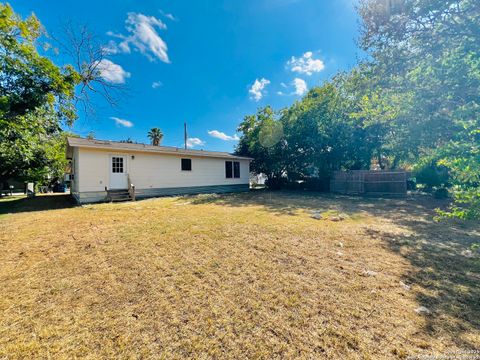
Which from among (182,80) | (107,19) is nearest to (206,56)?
(182,80)

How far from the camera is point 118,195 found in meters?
10.3

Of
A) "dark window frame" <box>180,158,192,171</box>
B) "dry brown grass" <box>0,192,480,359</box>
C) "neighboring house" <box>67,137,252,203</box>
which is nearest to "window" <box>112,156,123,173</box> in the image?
"neighboring house" <box>67,137,252,203</box>

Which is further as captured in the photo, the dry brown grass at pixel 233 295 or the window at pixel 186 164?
the window at pixel 186 164

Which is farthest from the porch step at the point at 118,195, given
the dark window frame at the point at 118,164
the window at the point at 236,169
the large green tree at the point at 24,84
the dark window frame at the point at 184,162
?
the window at the point at 236,169

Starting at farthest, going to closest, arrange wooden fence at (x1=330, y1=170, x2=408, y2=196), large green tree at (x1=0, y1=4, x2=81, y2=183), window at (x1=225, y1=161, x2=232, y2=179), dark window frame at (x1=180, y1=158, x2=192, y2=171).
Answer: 1. window at (x1=225, y1=161, x2=232, y2=179)
2. dark window frame at (x1=180, y1=158, x2=192, y2=171)
3. wooden fence at (x1=330, y1=170, x2=408, y2=196)
4. large green tree at (x1=0, y1=4, x2=81, y2=183)

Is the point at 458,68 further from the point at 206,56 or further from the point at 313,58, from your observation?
the point at 206,56

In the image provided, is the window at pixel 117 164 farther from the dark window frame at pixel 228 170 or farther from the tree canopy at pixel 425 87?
the tree canopy at pixel 425 87

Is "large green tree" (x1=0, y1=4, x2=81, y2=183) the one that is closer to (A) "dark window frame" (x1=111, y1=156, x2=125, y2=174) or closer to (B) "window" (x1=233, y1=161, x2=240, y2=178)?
(A) "dark window frame" (x1=111, y1=156, x2=125, y2=174)

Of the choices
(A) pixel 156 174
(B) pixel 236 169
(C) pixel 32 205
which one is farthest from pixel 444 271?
(C) pixel 32 205

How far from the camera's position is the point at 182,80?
15281 millimetres

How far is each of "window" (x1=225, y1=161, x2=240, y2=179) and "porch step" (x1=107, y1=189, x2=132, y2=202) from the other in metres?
7.28

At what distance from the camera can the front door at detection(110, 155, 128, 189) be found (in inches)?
A: 410

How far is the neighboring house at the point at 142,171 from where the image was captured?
9742 millimetres

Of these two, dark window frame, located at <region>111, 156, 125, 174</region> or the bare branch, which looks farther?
dark window frame, located at <region>111, 156, 125, 174</region>
